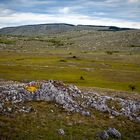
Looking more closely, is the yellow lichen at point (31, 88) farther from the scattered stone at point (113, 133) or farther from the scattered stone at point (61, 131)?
the scattered stone at point (113, 133)

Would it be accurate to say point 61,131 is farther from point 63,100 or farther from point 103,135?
point 63,100

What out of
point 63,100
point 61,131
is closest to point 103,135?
point 61,131

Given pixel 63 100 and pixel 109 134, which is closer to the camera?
pixel 109 134

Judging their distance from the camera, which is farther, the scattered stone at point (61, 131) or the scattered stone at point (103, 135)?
the scattered stone at point (103, 135)

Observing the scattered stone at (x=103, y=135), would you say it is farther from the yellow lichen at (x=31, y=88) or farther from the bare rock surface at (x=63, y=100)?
the yellow lichen at (x=31, y=88)

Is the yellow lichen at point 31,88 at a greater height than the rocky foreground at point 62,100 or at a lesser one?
greater

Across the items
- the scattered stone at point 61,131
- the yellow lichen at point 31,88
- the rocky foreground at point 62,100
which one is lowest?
the scattered stone at point 61,131

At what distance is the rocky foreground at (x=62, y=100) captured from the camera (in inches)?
1213

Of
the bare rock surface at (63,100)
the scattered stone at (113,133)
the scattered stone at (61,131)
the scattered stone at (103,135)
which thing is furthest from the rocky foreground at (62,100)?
the scattered stone at (61,131)

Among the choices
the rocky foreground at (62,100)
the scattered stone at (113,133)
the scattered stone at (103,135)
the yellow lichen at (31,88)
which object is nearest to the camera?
the scattered stone at (103,135)

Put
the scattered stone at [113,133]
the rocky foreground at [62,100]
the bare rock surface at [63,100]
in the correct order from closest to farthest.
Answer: the scattered stone at [113,133]
the rocky foreground at [62,100]
the bare rock surface at [63,100]

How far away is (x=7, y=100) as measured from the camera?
102 ft

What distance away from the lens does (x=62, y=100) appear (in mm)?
32094

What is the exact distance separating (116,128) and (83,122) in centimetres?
311
